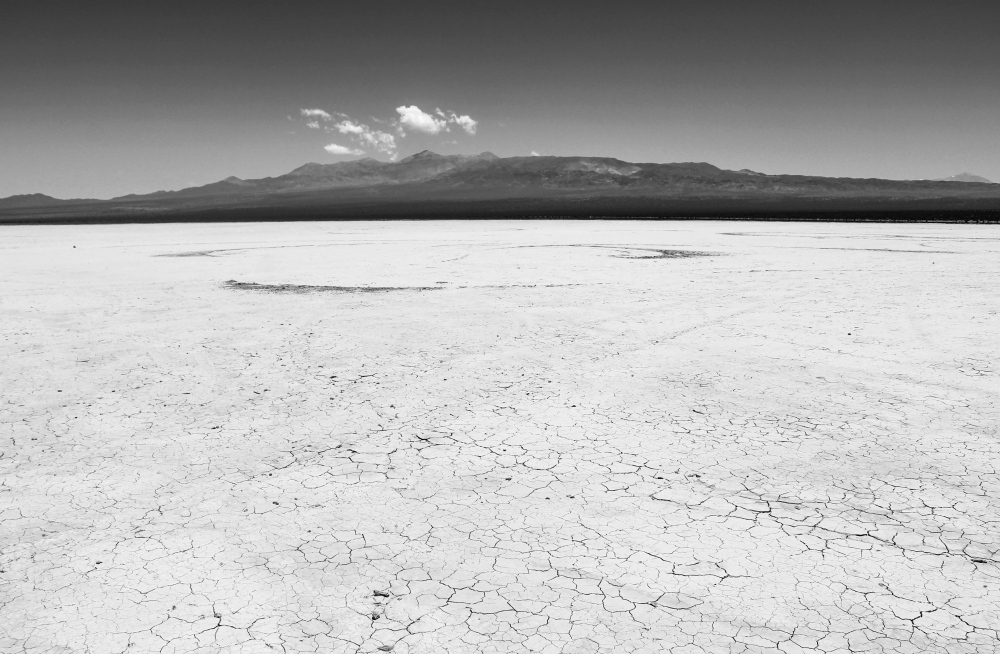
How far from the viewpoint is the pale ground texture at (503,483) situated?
9.33 ft

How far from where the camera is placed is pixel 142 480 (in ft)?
13.6

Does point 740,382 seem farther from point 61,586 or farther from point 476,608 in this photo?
point 61,586

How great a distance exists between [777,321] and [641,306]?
77.2 inches

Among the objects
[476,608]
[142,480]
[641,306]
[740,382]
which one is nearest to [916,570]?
[476,608]

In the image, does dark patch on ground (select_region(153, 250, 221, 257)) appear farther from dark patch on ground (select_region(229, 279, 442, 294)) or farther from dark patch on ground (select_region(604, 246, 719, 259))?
dark patch on ground (select_region(604, 246, 719, 259))

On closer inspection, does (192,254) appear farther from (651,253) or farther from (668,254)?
(668,254)

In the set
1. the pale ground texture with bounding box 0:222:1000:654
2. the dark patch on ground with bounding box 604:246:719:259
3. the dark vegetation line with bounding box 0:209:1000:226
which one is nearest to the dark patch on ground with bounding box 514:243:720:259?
the dark patch on ground with bounding box 604:246:719:259

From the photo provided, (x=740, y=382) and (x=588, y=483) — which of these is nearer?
(x=588, y=483)

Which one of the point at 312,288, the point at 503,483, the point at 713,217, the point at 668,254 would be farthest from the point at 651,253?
the point at 713,217

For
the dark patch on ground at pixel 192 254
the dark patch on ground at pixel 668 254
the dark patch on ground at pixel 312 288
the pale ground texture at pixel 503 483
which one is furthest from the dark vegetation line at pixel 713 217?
the pale ground texture at pixel 503 483

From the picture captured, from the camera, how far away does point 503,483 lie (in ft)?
13.4

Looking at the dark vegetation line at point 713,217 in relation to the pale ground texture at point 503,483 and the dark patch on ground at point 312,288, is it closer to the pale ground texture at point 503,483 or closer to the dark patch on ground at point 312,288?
the dark patch on ground at point 312,288

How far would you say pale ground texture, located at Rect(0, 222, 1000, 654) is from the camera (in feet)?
9.33

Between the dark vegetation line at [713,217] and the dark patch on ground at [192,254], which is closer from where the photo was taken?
the dark patch on ground at [192,254]
